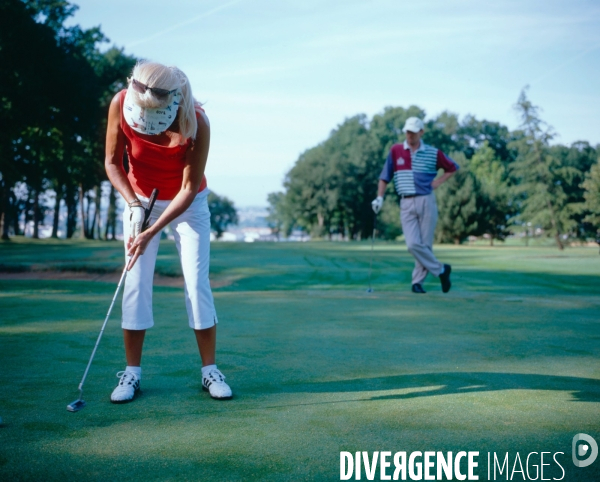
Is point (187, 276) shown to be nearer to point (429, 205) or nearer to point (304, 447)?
point (304, 447)

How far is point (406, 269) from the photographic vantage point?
1620 cm

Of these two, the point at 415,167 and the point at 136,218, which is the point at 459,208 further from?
the point at 136,218

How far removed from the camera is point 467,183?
57.5 metres

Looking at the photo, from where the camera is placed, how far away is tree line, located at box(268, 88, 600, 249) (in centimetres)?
3962

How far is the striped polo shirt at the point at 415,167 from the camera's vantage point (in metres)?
8.90

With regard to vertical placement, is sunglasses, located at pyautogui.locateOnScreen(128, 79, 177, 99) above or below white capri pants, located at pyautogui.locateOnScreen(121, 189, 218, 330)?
above

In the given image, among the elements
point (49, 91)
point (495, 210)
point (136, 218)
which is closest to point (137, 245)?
point (136, 218)

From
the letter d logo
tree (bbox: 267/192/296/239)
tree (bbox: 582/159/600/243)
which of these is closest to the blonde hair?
the letter d logo

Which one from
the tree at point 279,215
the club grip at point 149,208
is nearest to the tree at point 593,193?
the club grip at point 149,208

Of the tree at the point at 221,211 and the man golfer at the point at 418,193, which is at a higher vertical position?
the tree at the point at 221,211

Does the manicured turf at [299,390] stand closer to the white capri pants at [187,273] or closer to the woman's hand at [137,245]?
the white capri pants at [187,273]

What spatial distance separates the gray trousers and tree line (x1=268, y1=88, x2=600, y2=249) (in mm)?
26198

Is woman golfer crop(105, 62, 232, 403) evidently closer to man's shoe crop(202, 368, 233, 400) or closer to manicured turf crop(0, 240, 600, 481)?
man's shoe crop(202, 368, 233, 400)

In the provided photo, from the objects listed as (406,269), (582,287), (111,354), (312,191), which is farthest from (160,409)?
(312,191)
